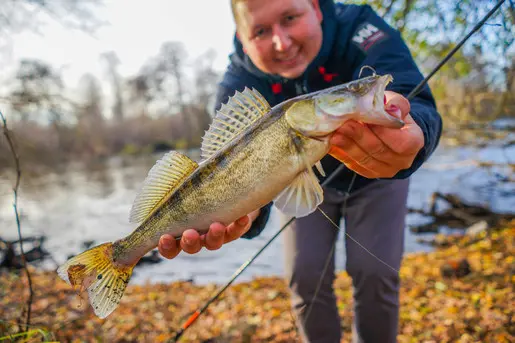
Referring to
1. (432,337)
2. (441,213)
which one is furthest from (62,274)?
(441,213)

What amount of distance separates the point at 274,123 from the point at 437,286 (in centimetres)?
459

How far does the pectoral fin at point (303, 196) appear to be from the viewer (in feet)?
6.13

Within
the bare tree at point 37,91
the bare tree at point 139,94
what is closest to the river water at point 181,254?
the bare tree at point 37,91

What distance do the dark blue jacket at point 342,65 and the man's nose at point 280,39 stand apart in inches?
13.0

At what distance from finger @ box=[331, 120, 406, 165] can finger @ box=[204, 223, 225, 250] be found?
2.41 feet

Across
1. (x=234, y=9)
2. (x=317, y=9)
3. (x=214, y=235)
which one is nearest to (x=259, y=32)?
(x=234, y=9)

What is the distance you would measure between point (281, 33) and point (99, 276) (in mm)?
1930

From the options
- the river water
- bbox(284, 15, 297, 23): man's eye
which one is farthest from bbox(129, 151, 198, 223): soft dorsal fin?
the river water

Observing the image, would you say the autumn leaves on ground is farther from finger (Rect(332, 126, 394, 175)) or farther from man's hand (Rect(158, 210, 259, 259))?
finger (Rect(332, 126, 394, 175))

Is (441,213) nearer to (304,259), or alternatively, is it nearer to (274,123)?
(304,259)

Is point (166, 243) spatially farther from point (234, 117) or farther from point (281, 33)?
point (281, 33)

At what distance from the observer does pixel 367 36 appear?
110 inches

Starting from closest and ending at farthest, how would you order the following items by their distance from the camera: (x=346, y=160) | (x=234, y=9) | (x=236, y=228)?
(x=346, y=160), (x=236, y=228), (x=234, y=9)

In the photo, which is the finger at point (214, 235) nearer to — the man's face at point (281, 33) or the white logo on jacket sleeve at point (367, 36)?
the man's face at point (281, 33)
